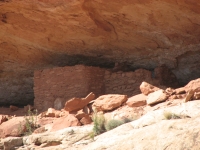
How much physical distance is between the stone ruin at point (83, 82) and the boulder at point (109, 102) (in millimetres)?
1565

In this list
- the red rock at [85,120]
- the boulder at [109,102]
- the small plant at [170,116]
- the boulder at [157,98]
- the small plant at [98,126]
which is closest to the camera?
the small plant at [170,116]

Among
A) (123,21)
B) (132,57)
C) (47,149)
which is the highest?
(123,21)

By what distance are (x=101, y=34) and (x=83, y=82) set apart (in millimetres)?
1268

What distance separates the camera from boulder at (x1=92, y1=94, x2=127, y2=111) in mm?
8062

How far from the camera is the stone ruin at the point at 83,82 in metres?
9.87

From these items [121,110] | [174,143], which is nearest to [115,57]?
[121,110]

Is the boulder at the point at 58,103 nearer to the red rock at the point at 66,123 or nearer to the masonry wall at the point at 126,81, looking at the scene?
the masonry wall at the point at 126,81

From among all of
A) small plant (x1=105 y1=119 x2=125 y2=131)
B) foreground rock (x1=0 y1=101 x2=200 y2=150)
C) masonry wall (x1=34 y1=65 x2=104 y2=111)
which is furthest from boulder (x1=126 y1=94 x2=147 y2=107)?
masonry wall (x1=34 y1=65 x2=104 y2=111)

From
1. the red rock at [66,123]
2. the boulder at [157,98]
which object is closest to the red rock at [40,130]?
the red rock at [66,123]

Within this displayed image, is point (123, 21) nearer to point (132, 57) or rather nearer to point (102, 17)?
point (102, 17)

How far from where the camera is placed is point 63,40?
10.1m

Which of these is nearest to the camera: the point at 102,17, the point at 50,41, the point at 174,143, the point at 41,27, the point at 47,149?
the point at 174,143

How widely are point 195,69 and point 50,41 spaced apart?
376 cm

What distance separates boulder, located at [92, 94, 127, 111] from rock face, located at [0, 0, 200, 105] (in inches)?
70.1
